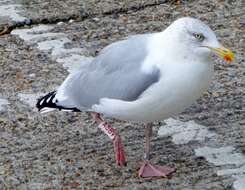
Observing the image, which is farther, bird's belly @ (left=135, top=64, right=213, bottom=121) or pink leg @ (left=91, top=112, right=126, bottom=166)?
pink leg @ (left=91, top=112, right=126, bottom=166)

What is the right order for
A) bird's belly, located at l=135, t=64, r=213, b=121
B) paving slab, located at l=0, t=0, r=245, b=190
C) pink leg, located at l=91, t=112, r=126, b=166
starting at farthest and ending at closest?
pink leg, located at l=91, t=112, r=126, b=166 → paving slab, located at l=0, t=0, r=245, b=190 → bird's belly, located at l=135, t=64, r=213, b=121

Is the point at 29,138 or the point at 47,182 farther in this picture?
the point at 29,138

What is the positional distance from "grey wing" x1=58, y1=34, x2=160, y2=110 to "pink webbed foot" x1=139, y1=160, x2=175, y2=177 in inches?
14.0

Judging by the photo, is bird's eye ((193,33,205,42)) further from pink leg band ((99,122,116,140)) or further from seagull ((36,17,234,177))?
pink leg band ((99,122,116,140))

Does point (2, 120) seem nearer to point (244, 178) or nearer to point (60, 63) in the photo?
point (60, 63)

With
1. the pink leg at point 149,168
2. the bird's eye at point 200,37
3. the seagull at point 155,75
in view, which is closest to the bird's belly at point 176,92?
the seagull at point 155,75

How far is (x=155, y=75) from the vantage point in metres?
3.32

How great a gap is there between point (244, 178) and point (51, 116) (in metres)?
1.11

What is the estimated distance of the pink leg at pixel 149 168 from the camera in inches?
141

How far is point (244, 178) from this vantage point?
350 centimetres

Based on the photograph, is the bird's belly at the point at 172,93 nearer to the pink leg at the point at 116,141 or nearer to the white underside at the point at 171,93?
the white underside at the point at 171,93

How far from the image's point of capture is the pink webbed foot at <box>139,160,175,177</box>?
357 centimetres

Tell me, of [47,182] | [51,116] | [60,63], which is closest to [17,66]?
[60,63]

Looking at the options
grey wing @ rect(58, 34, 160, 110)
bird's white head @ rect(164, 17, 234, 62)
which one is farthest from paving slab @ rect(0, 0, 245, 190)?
bird's white head @ rect(164, 17, 234, 62)
